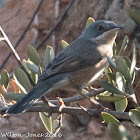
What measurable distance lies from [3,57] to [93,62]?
1962 millimetres

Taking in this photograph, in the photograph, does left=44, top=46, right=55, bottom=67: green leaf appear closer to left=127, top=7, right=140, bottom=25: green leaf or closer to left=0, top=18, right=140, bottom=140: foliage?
left=0, top=18, right=140, bottom=140: foliage

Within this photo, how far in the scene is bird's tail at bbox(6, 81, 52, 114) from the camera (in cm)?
222

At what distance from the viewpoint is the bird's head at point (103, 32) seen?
9.78 feet

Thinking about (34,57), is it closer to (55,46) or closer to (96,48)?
(96,48)

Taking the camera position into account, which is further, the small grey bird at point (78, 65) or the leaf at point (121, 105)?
the small grey bird at point (78, 65)

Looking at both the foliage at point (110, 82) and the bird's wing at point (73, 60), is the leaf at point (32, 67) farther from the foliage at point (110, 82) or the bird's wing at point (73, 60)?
the bird's wing at point (73, 60)

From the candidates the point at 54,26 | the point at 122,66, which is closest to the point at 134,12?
the point at 122,66

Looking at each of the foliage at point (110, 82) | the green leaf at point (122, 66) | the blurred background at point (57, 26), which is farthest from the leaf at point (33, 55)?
the blurred background at point (57, 26)

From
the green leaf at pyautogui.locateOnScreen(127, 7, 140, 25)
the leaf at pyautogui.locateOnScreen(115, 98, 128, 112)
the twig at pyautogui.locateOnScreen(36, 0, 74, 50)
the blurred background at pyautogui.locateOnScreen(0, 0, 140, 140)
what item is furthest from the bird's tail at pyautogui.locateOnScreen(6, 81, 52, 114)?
the twig at pyautogui.locateOnScreen(36, 0, 74, 50)

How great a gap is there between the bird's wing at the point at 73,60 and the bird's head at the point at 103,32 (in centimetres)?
20

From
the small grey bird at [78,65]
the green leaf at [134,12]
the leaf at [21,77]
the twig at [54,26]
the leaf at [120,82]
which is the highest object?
the green leaf at [134,12]

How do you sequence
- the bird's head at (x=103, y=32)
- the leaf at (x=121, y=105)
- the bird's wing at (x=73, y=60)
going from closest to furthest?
the leaf at (x=121, y=105) < the bird's wing at (x=73, y=60) < the bird's head at (x=103, y=32)

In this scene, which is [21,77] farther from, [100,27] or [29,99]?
[100,27]

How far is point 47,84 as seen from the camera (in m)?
2.66
